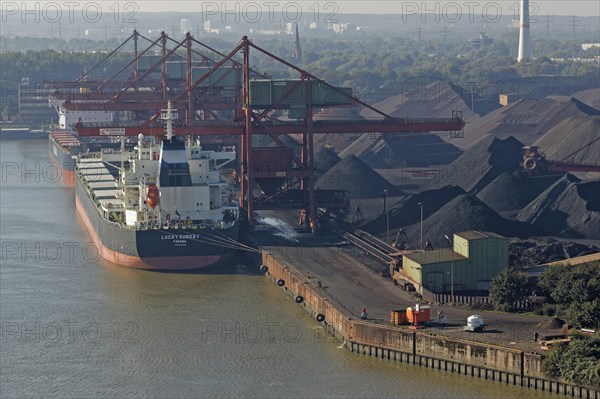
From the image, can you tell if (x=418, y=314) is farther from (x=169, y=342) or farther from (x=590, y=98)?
(x=590, y=98)

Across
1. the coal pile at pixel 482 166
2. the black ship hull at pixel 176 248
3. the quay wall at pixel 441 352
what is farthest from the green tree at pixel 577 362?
the coal pile at pixel 482 166

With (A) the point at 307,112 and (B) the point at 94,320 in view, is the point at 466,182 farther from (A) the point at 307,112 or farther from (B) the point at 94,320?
(B) the point at 94,320

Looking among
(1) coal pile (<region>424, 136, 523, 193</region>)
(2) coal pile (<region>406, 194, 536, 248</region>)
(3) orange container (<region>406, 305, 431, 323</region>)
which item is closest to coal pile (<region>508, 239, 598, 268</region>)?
(2) coal pile (<region>406, 194, 536, 248</region>)

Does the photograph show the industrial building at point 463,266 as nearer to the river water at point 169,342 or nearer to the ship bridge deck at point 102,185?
the river water at point 169,342

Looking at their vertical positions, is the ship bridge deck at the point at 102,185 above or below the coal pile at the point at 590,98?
below

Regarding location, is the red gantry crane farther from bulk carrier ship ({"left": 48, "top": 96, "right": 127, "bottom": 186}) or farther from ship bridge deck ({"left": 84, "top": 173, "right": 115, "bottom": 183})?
bulk carrier ship ({"left": 48, "top": 96, "right": 127, "bottom": 186})

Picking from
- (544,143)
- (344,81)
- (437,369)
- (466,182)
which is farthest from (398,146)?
(344,81)
